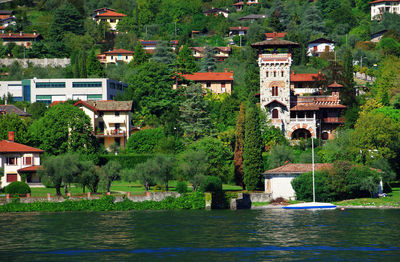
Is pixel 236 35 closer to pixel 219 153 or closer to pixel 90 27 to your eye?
pixel 90 27

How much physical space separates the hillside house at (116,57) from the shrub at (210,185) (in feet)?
289

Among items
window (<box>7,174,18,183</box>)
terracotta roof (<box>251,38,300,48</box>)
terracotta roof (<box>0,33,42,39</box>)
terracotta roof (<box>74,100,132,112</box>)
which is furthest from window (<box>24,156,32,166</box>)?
terracotta roof (<box>0,33,42,39</box>)

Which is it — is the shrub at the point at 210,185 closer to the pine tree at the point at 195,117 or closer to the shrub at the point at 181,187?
the shrub at the point at 181,187

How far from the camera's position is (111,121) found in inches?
4537

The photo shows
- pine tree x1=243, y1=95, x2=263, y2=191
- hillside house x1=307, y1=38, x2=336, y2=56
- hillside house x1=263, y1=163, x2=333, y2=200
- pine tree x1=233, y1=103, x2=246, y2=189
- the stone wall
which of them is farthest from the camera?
hillside house x1=307, y1=38, x2=336, y2=56

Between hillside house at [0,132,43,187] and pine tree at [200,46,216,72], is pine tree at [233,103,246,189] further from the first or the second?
pine tree at [200,46,216,72]

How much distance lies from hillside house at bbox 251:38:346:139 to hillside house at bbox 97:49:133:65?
60811 millimetres

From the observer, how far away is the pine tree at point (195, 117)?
10894cm

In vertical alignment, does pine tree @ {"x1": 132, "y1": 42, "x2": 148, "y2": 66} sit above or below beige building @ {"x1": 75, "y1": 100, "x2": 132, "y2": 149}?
above

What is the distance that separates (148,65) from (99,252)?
2950 inches

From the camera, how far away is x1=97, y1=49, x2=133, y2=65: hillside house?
169 m

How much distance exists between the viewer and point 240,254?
165ft

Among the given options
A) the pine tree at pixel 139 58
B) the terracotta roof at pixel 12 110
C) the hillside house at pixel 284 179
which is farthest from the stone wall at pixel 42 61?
the hillside house at pixel 284 179

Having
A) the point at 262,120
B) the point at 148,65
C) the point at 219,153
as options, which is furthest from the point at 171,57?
the point at 219,153
